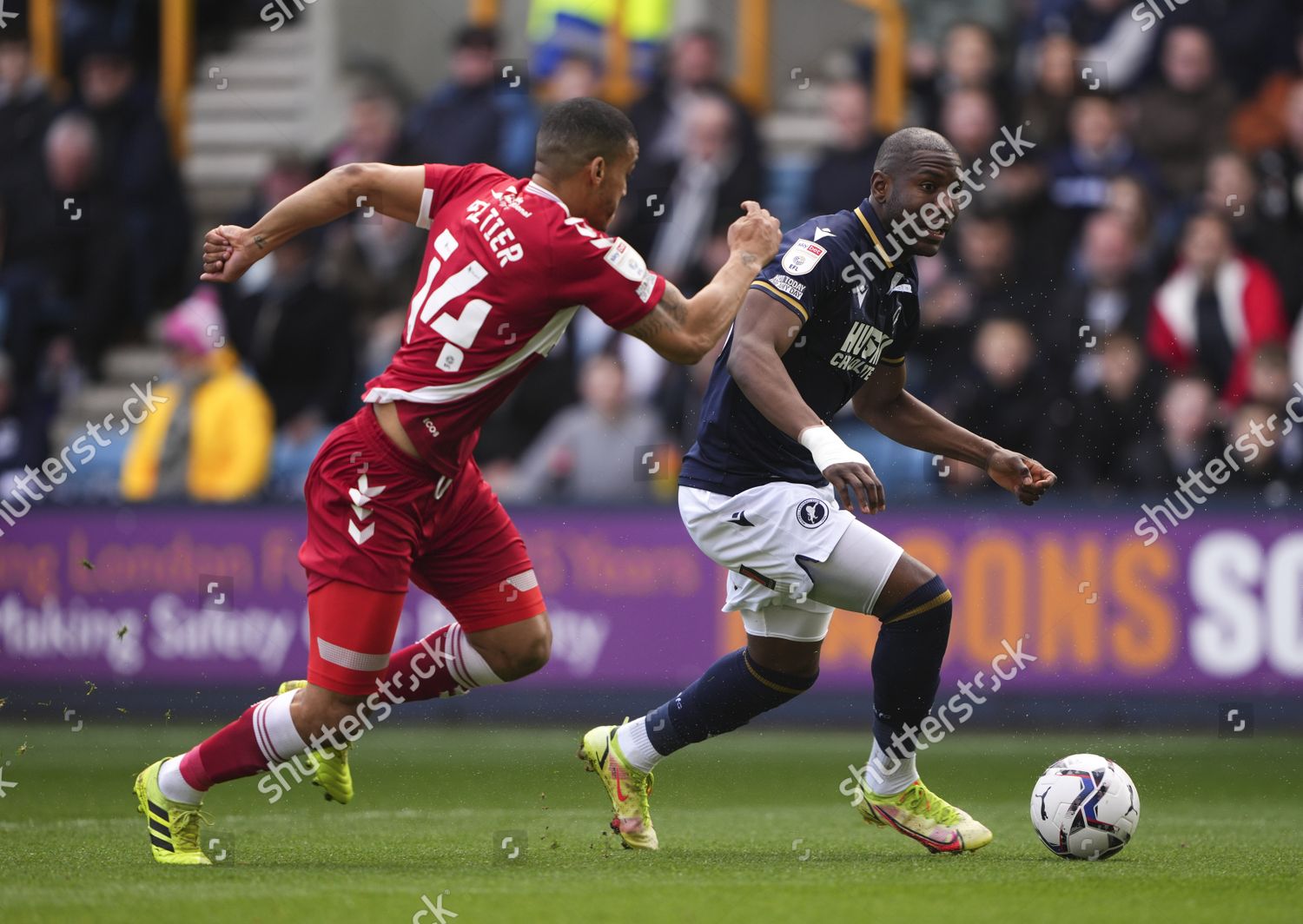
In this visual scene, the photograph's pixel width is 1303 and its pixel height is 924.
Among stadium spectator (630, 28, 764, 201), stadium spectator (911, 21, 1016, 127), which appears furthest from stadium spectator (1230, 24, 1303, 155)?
stadium spectator (630, 28, 764, 201)

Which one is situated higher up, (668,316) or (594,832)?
(668,316)

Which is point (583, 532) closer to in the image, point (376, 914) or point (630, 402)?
point (630, 402)

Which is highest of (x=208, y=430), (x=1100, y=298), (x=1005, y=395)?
(x=1100, y=298)

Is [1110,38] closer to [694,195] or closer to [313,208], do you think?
[694,195]

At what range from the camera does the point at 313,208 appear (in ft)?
21.8

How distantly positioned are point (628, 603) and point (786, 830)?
4.96 meters

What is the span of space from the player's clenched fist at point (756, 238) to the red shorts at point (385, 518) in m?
1.21

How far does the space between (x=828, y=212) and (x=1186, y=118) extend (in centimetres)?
253

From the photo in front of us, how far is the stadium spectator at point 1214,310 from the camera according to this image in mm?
12414

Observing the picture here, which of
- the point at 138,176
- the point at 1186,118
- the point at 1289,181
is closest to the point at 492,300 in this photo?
the point at 1289,181

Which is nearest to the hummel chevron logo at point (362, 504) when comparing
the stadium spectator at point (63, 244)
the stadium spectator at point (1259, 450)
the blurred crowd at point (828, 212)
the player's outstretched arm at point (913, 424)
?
the player's outstretched arm at point (913, 424)

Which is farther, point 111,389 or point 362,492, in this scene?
point 111,389

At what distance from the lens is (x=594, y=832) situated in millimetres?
7832

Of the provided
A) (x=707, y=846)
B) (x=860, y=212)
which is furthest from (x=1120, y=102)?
(x=707, y=846)
